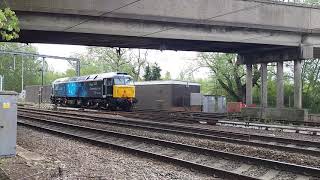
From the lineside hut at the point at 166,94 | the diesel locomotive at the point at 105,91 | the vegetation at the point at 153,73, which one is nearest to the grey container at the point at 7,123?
the diesel locomotive at the point at 105,91

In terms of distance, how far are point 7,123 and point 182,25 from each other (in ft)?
54.7

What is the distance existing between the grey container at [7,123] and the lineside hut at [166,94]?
103ft

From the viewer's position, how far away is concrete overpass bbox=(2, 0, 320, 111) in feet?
73.7

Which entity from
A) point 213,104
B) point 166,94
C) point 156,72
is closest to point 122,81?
point 166,94

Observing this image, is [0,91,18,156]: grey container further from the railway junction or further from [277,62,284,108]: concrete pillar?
[277,62,284,108]: concrete pillar

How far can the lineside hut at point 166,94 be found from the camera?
41812 mm

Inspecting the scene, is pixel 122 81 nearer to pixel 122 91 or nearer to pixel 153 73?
pixel 122 91

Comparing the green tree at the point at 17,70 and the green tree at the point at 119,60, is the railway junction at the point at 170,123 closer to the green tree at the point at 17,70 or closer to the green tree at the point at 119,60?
the green tree at the point at 119,60

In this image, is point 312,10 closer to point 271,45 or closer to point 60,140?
point 271,45

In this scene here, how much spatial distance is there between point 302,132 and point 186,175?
12345mm

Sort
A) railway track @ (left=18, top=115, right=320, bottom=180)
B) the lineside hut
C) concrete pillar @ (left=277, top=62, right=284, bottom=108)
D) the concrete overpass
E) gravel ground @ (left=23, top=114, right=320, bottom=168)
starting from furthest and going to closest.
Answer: the lineside hut < concrete pillar @ (left=277, top=62, right=284, bottom=108) < the concrete overpass < gravel ground @ (left=23, top=114, right=320, bottom=168) < railway track @ (left=18, top=115, right=320, bottom=180)

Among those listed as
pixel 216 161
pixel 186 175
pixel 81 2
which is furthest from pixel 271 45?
pixel 186 175

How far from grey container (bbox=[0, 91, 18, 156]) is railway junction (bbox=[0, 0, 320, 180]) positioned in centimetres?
2

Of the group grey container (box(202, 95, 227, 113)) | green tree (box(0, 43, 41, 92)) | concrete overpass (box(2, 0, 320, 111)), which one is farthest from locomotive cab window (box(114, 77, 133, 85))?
green tree (box(0, 43, 41, 92))
